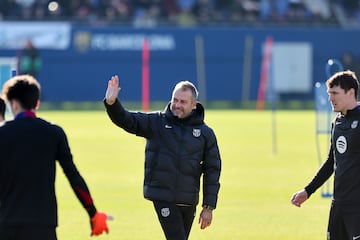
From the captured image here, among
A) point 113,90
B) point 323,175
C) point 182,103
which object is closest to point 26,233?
point 113,90

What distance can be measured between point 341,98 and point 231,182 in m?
11.7

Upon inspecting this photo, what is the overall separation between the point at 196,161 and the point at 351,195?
5.16 ft

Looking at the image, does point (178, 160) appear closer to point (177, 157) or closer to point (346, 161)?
point (177, 157)

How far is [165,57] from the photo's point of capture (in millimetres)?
49312

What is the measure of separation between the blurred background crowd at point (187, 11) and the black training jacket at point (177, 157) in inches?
1521

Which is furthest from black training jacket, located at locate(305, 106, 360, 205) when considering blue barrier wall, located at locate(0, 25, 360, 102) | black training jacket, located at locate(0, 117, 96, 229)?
blue barrier wall, located at locate(0, 25, 360, 102)

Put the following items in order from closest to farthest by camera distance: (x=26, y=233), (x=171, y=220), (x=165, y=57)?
(x=26, y=233) < (x=171, y=220) < (x=165, y=57)

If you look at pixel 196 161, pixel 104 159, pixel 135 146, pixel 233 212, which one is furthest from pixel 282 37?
pixel 196 161

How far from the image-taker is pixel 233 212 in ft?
56.6

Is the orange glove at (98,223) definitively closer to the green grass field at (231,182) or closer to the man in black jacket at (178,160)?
the man in black jacket at (178,160)

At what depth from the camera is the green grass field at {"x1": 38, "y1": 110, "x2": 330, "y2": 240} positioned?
15.3 meters

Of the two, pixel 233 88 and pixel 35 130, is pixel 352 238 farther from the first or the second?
pixel 233 88

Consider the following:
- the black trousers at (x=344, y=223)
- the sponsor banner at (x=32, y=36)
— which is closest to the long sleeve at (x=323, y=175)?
the black trousers at (x=344, y=223)

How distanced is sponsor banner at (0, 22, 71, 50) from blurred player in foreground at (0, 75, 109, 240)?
39883 mm
